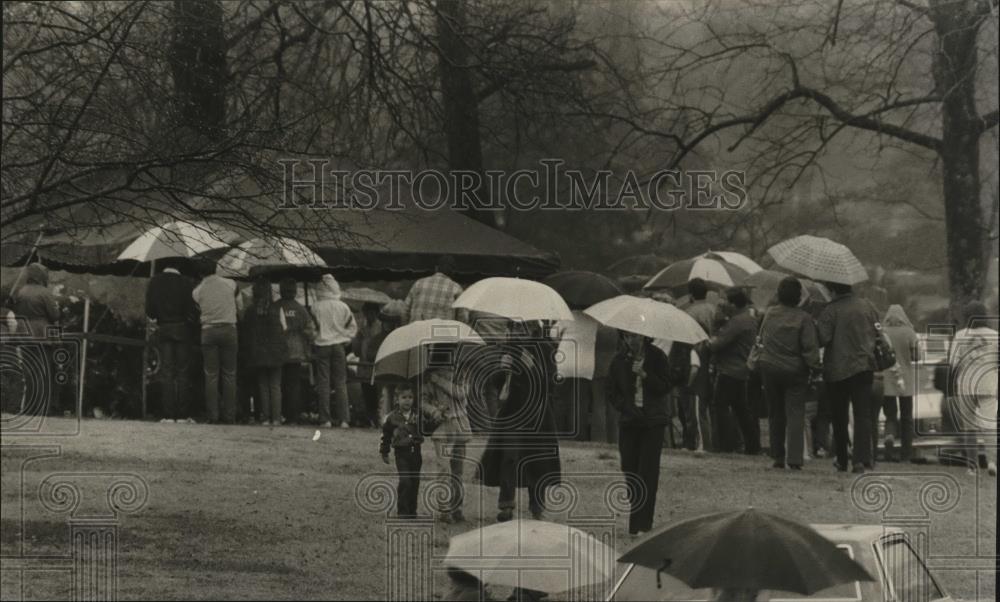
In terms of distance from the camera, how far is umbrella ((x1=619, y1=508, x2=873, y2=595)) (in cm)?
819

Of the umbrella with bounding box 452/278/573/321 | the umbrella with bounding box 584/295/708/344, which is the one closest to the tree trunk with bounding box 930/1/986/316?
the umbrella with bounding box 584/295/708/344

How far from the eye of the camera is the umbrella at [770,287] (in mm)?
16453

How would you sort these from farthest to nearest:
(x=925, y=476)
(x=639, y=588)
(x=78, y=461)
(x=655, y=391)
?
(x=925, y=476)
(x=78, y=461)
(x=655, y=391)
(x=639, y=588)

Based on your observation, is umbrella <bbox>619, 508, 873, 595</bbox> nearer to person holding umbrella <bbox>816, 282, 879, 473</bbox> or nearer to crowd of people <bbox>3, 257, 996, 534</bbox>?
crowd of people <bbox>3, 257, 996, 534</bbox>

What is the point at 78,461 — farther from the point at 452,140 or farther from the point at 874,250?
the point at 874,250

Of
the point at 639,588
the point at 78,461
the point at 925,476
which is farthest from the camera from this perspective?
the point at 925,476

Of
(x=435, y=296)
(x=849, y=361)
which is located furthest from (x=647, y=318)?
(x=849, y=361)

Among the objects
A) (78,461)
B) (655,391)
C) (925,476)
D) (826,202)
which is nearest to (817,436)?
(925,476)

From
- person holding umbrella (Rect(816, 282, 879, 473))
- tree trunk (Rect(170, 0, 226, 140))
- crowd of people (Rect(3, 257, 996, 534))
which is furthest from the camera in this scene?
person holding umbrella (Rect(816, 282, 879, 473))

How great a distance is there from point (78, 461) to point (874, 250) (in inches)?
278

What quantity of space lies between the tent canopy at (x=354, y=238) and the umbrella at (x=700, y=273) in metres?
2.04

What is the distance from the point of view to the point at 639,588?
402 inches

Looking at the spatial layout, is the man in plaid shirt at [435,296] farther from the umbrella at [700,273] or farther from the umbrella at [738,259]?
the umbrella at [738,259]

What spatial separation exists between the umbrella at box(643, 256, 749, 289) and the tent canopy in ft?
6.71
